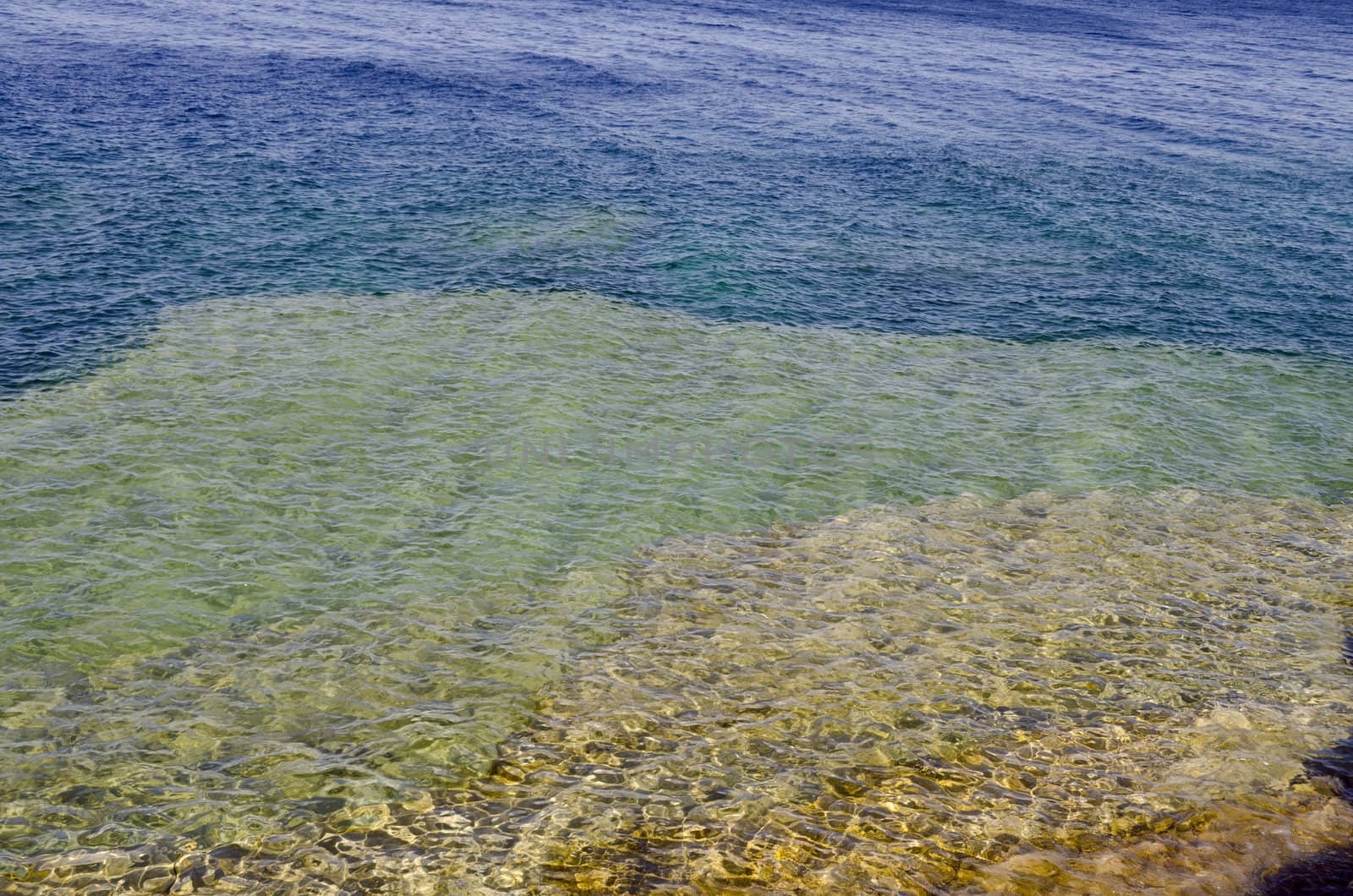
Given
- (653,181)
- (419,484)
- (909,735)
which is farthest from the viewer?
(653,181)

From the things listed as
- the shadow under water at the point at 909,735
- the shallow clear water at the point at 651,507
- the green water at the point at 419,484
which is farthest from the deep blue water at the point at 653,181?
the shadow under water at the point at 909,735

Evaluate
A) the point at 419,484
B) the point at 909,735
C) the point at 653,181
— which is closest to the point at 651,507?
the point at 419,484

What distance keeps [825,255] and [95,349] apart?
55.7 ft

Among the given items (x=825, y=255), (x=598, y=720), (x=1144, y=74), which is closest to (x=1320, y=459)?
(x=825, y=255)

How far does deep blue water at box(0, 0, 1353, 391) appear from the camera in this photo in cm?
2502

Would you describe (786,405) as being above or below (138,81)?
below

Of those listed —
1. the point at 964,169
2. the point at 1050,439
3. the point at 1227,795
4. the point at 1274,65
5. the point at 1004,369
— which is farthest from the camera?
the point at 1274,65

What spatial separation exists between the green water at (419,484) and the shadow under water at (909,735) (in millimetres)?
588

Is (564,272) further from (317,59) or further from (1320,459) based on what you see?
(317,59)

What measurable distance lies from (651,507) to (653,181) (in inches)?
742

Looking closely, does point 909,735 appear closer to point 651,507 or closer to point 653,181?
point 651,507

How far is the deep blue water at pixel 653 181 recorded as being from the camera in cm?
2502

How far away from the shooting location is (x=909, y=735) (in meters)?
11.9

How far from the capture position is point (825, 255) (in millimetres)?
28156
